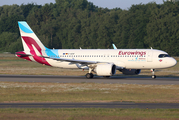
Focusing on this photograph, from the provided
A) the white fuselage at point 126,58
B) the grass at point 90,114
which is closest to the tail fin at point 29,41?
the white fuselage at point 126,58

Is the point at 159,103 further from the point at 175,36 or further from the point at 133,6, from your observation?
the point at 133,6

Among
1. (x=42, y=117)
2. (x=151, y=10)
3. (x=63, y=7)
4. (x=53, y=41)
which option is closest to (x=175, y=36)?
(x=151, y=10)

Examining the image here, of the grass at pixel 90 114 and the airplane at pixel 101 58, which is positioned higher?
the airplane at pixel 101 58

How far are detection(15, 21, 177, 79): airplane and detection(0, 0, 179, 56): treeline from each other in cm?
5361

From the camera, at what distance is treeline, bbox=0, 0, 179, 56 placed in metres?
92.9

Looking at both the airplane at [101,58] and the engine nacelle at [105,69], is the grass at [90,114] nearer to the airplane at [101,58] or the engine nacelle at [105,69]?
the engine nacelle at [105,69]

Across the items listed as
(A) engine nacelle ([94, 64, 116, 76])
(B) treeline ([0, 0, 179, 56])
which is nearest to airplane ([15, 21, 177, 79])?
(A) engine nacelle ([94, 64, 116, 76])

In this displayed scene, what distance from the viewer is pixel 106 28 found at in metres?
107

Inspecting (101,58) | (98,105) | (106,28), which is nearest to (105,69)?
(101,58)

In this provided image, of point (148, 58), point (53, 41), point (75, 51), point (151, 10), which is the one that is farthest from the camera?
point (53, 41)

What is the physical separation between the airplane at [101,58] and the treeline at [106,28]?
53.6m

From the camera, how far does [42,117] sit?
14.2 meters

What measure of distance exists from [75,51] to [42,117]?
2657 centimetres

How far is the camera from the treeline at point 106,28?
305ft
